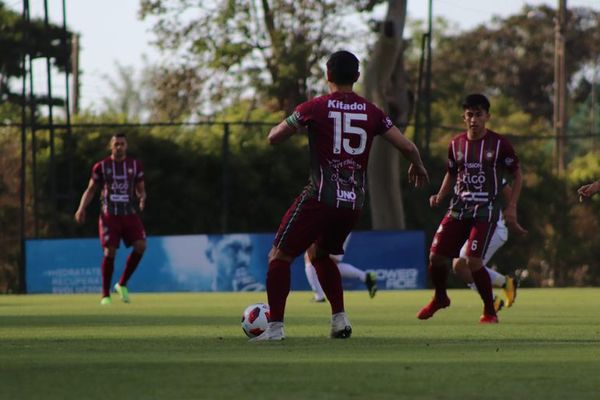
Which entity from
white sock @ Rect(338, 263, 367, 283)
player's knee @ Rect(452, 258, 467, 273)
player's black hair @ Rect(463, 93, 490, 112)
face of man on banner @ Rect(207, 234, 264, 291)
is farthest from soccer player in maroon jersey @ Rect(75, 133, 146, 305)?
player's black hair @ Rect(463, 93, 490, 112)

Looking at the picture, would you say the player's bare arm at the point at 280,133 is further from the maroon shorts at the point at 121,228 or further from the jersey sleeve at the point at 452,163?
the maroon shorts at the point at 121,228

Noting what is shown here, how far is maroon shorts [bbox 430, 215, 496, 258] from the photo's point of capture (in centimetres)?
1376

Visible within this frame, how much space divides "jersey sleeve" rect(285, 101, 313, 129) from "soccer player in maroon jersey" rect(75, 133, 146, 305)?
403 inches

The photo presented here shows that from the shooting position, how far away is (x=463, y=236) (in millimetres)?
13969

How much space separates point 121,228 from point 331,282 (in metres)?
10.3

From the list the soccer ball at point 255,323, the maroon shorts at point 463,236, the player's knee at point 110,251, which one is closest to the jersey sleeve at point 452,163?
the maroon shorts at point 463,236

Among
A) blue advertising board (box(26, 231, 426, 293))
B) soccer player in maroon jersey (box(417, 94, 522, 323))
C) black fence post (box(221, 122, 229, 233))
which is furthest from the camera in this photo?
black fence post (box(221, 122, 229, 233))

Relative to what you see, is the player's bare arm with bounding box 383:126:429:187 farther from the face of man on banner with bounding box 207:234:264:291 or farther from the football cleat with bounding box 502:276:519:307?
the face of man on banner with bounding box 207:234:264:291

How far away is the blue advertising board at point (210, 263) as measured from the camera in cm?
2783

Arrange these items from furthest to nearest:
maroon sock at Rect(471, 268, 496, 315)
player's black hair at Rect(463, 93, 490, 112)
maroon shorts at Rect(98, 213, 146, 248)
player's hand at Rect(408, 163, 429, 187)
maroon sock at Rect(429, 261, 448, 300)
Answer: maroon shorts at Rect(98, 213, 146, 248)
maroon sock at Rect(429, 261, 448, 300)
maroon sock at Rect(471, 268, 496, 315)
player's black hair at Rect(463, 93, 490, 112)
player's hand at Rect(408, 163, 429, 187)

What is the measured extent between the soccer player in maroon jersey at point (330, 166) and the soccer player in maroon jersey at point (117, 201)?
10.1 m

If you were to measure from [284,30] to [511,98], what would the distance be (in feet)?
107

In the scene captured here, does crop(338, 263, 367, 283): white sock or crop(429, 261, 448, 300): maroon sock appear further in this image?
crop(338, 263, 367, 283): white sock

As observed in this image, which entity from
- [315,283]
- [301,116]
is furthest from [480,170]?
[315,283]
